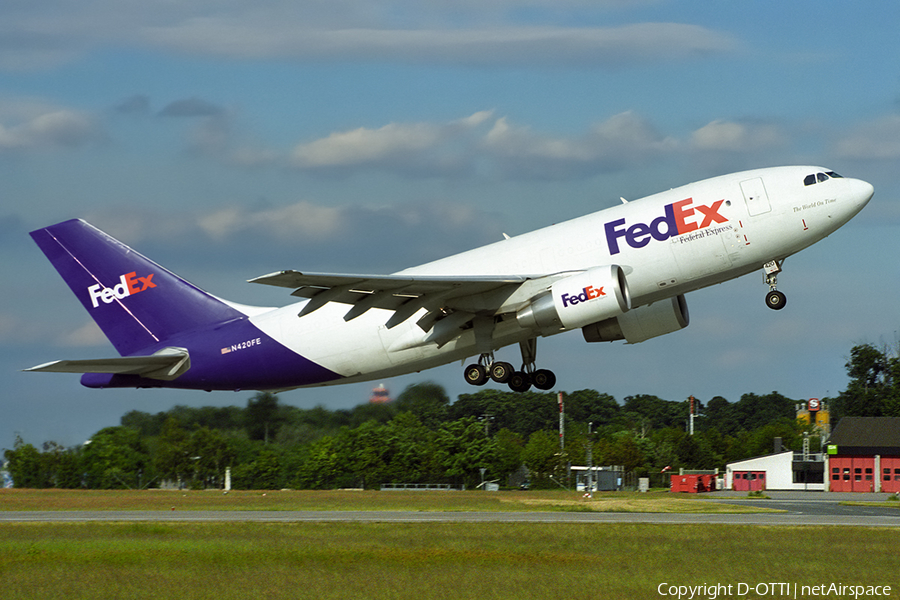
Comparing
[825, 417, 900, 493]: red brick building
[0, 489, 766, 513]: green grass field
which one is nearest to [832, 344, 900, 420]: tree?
[825, 417, 900, 493]: red brick building

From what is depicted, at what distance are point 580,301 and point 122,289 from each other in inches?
677

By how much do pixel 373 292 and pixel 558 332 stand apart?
5.87 meters

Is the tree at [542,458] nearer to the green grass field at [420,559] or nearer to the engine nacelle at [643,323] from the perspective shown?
the green grass field at [420,559]

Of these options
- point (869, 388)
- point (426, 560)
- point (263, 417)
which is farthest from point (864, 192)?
point (869, 388)

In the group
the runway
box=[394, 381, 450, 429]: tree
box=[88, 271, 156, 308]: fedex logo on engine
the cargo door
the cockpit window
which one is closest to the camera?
the cargo door

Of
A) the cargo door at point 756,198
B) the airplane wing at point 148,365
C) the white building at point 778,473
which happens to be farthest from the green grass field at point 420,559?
the white building at point 778,473

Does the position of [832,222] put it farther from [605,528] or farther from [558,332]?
[605,528]

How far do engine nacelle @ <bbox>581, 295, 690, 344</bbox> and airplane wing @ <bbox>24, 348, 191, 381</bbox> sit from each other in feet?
45.0

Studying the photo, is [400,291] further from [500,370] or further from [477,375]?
[500,370]

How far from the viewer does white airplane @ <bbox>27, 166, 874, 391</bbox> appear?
98.0 feet

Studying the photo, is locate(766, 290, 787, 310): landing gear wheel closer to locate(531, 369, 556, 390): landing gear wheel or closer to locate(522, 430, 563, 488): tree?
locate(531, 369, 556, 390): landing gear wheel

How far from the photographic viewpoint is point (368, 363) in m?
33.2

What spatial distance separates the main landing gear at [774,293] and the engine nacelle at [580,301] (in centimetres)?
458

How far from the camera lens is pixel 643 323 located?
33.8m
